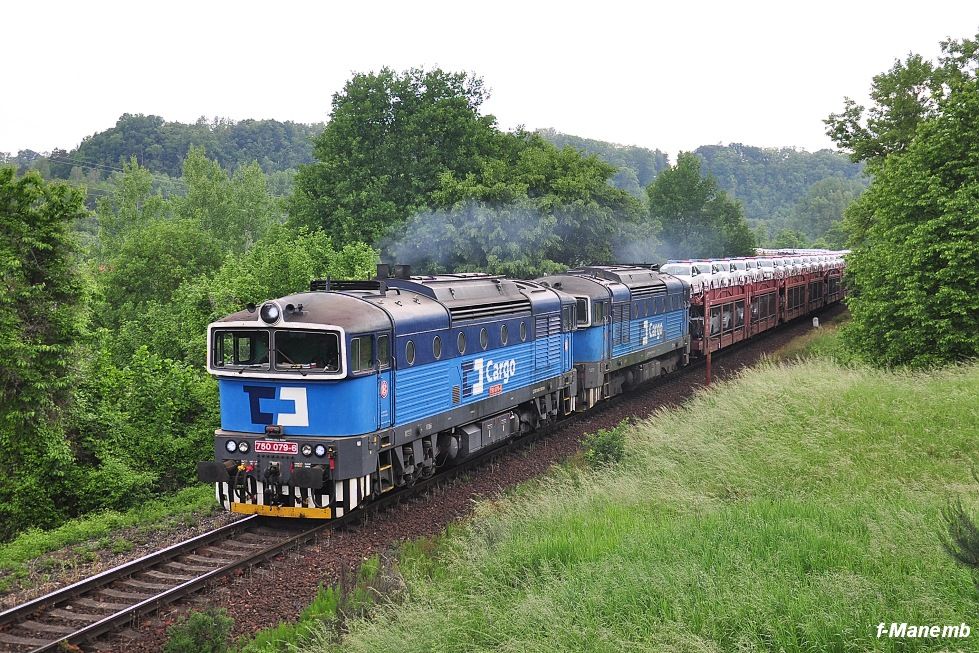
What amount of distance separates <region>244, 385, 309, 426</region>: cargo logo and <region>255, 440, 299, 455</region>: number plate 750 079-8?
309mm

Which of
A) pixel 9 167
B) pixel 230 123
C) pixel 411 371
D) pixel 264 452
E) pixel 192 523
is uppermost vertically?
pixel 230 123

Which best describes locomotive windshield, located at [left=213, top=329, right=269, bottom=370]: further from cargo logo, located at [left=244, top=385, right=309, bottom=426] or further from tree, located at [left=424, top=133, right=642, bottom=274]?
tree, located at [left=424, top=133, right=642, bottom=274]

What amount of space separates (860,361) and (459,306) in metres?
15.0

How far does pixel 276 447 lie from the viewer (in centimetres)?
1370

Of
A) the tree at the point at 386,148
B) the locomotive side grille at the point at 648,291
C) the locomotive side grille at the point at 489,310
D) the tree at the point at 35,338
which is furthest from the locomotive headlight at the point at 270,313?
the tree at the point at 386,148

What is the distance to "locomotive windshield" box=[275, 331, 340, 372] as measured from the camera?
13492 mm

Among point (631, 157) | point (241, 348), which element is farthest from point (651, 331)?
point (631, 157)

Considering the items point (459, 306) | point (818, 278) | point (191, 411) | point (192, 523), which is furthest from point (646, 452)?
point (818, 278)

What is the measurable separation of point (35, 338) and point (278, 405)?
20.2ft

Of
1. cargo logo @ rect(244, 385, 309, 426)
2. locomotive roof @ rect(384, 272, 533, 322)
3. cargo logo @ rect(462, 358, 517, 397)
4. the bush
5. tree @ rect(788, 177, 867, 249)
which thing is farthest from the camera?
tree @ rect(788, 177, 867, 249)

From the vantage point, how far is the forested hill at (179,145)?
106 meters

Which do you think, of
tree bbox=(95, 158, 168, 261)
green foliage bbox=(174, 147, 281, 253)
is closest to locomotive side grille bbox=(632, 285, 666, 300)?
green foliage bbox=(174, 147, 281, 253)

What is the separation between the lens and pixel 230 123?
133 meters

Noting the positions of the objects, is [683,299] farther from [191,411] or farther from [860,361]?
[191,411]
